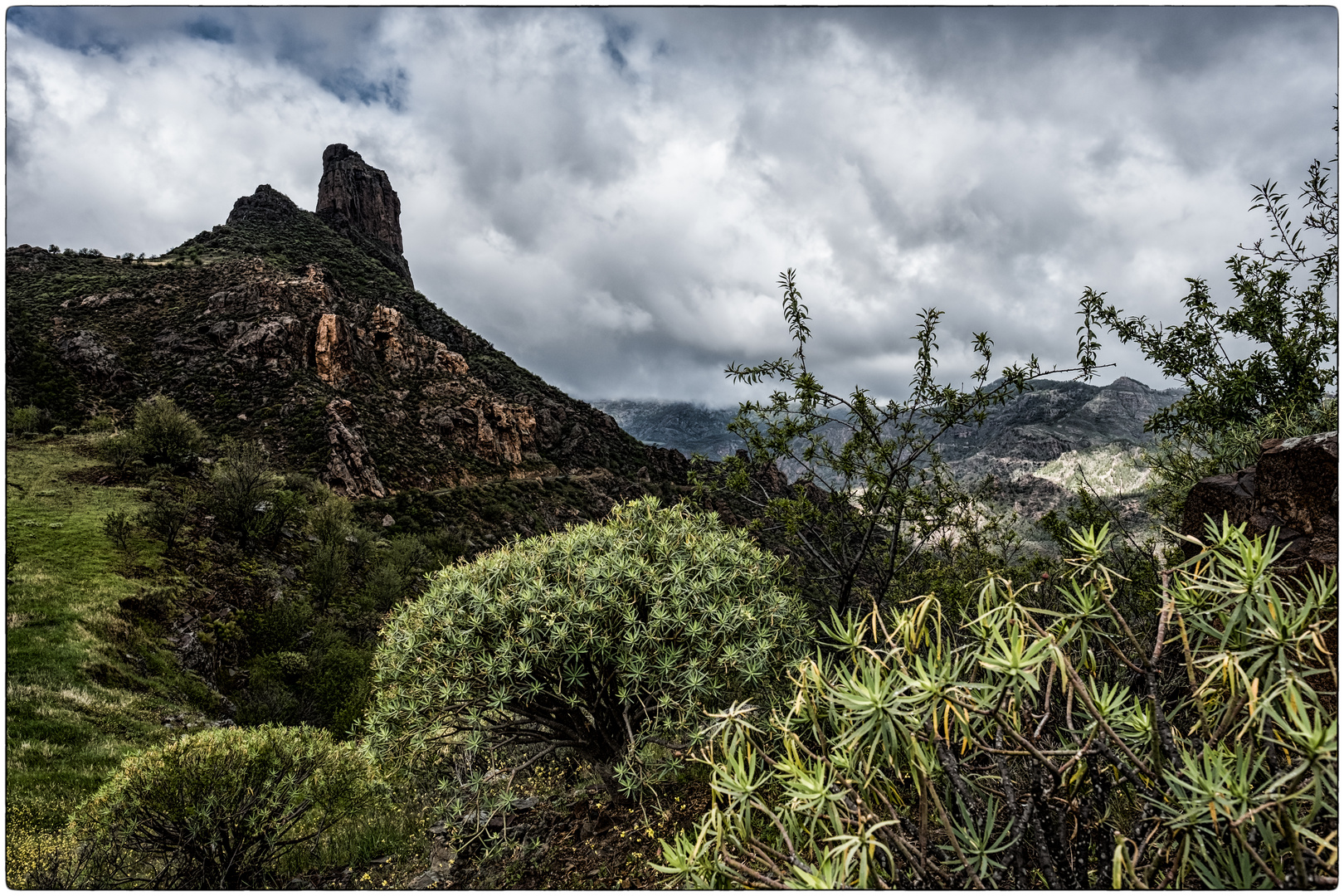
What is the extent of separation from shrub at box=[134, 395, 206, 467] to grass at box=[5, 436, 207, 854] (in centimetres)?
576

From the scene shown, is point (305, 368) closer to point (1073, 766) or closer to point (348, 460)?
point (348, 460)

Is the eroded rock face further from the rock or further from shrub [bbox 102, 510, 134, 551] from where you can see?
shrub [bbox 102, 510, 134, 551]

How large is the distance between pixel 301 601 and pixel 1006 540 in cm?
2460

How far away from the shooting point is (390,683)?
465cm

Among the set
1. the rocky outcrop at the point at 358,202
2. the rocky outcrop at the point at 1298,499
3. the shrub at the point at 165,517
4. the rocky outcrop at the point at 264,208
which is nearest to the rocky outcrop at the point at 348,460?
the shrub at the point at 165,517

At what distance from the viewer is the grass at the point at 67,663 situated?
698 centimetres

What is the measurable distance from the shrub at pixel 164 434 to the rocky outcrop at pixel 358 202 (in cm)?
6452

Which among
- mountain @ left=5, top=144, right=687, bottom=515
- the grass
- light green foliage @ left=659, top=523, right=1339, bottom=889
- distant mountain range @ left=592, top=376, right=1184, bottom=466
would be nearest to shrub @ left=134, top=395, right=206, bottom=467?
mountain @ left=5, top=144, right=687, bottom=515

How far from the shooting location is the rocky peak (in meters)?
63.3

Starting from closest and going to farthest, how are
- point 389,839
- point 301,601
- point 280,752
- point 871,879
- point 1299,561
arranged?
point 871,879, point 1299,561, point 280,752, point 389,839, point 301,601

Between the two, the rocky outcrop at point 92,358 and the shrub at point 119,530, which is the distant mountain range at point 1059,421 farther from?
the rocky outcrop at point 92,358

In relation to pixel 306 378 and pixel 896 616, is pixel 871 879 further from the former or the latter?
pixel 306 378

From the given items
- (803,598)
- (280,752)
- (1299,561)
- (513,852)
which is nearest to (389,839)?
(280,752)

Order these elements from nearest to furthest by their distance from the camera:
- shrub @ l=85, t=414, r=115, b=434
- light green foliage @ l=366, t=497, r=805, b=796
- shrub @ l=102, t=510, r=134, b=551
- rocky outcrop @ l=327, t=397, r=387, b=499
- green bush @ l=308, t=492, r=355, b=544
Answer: light green foliage @ l=366, t=497, r=805, b=796
shrub @ l=102, t=510, r=134, b=551
green bush @ l=308, t=492, r=355, b=544
shrub @ l=85, t=414, r=115, b=434
rocky outcrop @ l=327, t=397, r=387, b=499
